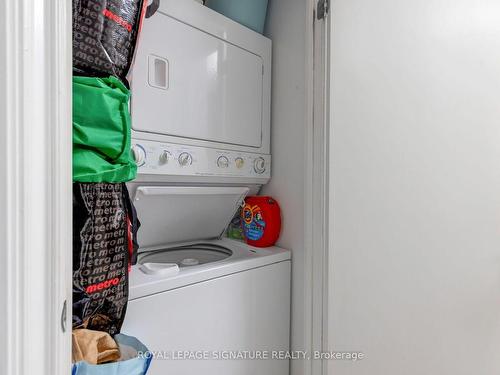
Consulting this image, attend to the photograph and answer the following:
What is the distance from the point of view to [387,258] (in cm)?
150

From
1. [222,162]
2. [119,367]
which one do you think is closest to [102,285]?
[119,367]

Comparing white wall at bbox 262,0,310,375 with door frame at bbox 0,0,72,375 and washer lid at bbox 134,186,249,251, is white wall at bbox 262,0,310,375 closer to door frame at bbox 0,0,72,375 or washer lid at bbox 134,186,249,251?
washer lid at bbox 134,186,249,251

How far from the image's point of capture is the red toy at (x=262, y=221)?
1.88m

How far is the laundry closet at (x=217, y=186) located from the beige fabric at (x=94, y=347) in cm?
8

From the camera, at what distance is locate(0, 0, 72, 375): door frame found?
0.51 metres

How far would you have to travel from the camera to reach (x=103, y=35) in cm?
99

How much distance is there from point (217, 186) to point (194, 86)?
2.11 feet

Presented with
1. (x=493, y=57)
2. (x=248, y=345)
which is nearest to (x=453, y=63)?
(x=493, y=57)

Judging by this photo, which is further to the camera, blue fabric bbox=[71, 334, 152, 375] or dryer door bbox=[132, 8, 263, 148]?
dryer door bbox=[132, 8, 263, 148]

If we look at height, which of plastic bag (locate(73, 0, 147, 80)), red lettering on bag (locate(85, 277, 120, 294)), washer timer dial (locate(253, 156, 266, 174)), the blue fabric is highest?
plastic bag (locate(73, 0, 147, 80))

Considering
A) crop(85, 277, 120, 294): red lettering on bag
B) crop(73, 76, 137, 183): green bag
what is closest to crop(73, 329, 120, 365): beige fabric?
crop(85, 277, 120, 294): red lettering on bag

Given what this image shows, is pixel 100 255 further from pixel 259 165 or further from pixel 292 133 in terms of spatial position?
pixel 292 133

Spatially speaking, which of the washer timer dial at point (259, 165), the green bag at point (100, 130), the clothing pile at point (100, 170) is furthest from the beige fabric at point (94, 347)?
the washer timer dial at point (259, 165)
